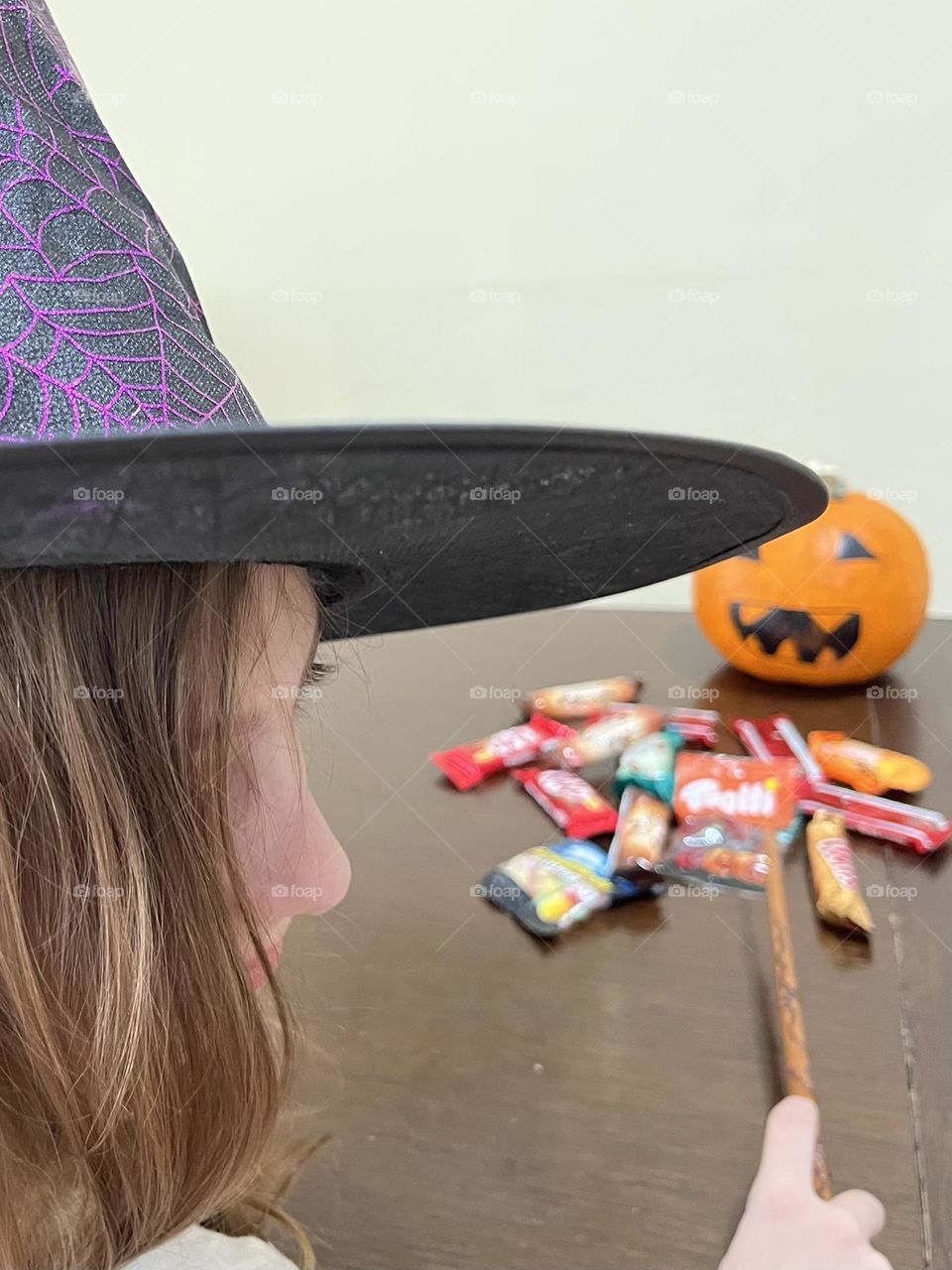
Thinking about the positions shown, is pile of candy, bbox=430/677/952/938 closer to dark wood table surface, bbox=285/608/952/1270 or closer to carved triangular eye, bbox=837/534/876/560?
dark wood table surface, bbox=285/608/952/1270

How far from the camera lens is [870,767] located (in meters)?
0.77

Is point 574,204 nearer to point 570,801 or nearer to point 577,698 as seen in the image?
point 577,698

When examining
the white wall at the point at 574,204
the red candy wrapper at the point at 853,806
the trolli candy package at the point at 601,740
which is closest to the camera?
the red candy wrapper at the point at 853,806

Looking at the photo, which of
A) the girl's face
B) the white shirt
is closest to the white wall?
the girl's face

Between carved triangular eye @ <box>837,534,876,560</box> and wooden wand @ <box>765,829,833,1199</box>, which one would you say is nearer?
wooden wand @ <box>765,829,833,1199</box>

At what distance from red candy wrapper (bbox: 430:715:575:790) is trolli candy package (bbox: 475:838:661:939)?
12 centimetres

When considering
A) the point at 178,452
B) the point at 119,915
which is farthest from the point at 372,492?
the point at 119,915

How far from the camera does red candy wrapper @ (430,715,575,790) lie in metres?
0.80

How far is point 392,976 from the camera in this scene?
599 mm

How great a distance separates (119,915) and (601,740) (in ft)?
1.67

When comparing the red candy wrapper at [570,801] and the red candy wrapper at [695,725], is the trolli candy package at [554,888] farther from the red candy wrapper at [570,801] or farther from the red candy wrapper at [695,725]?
the red candy wrapper at [695,725]

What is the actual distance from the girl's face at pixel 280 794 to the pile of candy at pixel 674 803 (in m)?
0.17

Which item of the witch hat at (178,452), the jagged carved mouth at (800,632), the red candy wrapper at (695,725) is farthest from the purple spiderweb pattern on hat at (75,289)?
the jagged carved mouth at (800,632)

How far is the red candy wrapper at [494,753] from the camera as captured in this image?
31.6 inches
